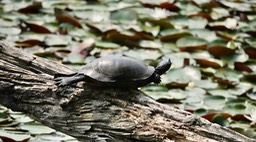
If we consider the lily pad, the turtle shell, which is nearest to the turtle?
the turtle shell

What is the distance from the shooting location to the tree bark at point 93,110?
2148 mm

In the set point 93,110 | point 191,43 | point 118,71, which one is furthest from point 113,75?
point 191,43

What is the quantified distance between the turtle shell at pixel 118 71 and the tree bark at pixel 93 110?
0.13 ft

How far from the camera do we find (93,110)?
2217 millimetres

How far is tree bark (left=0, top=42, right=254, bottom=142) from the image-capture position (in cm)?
215

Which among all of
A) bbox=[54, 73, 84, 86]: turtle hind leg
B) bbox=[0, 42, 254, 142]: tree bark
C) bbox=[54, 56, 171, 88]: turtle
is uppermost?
bbox=[54, 56, 171, 88]: turtle

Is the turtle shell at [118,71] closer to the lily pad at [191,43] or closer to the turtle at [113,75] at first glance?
the turtle at [113,75]

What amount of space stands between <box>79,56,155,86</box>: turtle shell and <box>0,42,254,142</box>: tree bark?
0.04 m

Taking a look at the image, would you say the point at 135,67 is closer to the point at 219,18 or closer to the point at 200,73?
the point at 200,73

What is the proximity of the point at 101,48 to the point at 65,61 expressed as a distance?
295 mm

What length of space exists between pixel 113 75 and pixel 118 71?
0.03 metres

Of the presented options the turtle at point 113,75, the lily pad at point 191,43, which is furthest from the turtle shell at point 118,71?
the lily pad at point 191,43

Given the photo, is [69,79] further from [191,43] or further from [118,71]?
[191,43]

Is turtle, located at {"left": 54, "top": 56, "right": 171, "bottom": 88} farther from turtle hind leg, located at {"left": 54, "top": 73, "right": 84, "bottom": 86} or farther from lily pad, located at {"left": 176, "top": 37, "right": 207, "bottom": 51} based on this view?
lily pad, located at {"left": 176, "top": 37, "right": 207, "bottom": 51}
